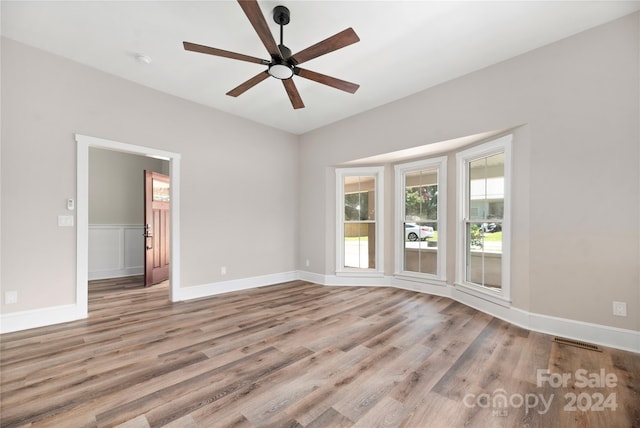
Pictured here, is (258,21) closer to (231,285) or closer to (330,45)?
(330,45)

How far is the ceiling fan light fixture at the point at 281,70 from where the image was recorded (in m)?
2.49

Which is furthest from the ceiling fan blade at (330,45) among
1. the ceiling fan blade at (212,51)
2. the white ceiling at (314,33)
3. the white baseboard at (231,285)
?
the white baseboard at (231,285)

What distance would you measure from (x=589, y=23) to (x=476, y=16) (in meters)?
1.18

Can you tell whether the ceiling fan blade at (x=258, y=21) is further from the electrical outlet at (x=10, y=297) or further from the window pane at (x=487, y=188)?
the electrical outlet at (x=10, y=297)

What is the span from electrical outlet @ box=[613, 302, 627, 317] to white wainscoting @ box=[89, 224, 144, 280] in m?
7.84

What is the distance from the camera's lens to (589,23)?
2.63 meters

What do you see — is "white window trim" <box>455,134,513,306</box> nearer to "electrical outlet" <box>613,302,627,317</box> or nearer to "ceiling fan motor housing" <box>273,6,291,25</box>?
"electrical outlet" <box>613,302,627,317</box>

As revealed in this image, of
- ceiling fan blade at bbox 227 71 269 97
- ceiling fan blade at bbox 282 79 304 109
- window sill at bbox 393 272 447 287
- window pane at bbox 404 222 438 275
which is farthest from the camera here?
window pane at bbox 404 222 438 275

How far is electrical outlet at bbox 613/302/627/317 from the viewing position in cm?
253

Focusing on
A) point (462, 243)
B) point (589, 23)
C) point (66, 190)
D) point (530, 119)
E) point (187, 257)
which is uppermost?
point (589, 23)

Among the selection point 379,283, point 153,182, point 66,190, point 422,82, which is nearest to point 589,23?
point 422,82

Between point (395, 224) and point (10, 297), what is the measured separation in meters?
5.18

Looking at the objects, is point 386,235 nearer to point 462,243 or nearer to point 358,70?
point 462,243

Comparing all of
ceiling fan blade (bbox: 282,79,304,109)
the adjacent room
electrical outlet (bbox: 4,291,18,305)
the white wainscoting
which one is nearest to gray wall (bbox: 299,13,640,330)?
the adjacent room
